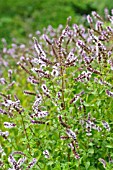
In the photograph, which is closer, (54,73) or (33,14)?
(54,73)

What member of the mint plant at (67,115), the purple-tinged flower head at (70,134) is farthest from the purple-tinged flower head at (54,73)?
the purple-tinged flower head at (70,134)

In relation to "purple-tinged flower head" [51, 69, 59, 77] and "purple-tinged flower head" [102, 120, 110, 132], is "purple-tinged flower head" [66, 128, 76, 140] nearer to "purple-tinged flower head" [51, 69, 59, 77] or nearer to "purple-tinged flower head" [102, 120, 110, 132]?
"purple-tinged flower head" [102, 120, 110, 132]

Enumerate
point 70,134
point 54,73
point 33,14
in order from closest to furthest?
point 70,134
point 54,73
point 33,14

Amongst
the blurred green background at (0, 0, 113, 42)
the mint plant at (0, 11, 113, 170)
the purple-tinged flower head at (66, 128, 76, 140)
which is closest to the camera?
the purple-tinged flower head at (66, 128, 76, 140)

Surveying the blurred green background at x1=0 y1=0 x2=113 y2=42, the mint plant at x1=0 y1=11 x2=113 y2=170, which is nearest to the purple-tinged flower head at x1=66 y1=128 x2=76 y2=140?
the mint plant at x1=0 y1=11 x2=113 y2=170

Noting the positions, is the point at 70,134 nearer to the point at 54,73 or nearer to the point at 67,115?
the point at 67,115

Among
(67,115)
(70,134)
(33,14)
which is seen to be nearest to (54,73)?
(67,115)

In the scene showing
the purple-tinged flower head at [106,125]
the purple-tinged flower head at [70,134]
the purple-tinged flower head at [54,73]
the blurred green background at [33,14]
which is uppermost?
the blurred green background at [33,14]

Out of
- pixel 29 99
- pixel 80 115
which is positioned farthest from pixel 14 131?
pixel 80 115

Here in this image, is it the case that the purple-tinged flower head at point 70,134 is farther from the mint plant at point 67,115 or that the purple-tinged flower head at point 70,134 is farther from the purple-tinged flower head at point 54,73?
the purple-tinged flower head at point 54,73
